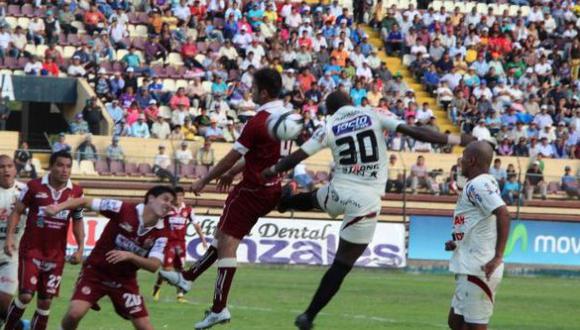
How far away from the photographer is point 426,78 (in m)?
41.0

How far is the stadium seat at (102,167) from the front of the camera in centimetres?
2977

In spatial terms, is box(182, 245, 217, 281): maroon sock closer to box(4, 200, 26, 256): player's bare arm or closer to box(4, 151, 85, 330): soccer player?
box(4, 151, 85, 330): soccer player

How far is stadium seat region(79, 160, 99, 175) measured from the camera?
1165 inches

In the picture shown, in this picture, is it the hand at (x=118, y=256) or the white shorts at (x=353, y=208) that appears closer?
the hand at (x=118, y=256)

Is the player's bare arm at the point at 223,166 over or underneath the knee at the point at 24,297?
over

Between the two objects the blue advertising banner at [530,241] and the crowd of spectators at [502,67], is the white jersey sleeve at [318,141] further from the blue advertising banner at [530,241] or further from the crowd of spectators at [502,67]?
the crowd of spectators at [502,67]

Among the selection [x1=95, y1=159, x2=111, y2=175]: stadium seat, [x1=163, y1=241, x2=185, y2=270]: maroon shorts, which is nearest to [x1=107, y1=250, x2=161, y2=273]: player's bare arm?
[x1=163, y1=241, x2=185, y2=270]: maroon shorts

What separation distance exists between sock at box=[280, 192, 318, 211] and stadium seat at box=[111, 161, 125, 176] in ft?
54.0

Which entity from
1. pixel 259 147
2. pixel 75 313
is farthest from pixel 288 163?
pixel 75 313

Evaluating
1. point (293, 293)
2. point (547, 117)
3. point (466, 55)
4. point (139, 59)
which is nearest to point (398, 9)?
point (466, 55)

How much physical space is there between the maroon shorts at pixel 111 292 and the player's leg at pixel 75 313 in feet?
0.24

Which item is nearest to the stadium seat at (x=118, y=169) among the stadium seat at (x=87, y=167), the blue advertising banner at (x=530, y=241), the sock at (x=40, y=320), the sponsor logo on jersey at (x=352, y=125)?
the stadium seat at (x=87, y=167)

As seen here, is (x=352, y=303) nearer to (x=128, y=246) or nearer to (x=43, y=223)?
(x=43, y=223)

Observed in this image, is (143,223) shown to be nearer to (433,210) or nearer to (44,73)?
(433,210)
